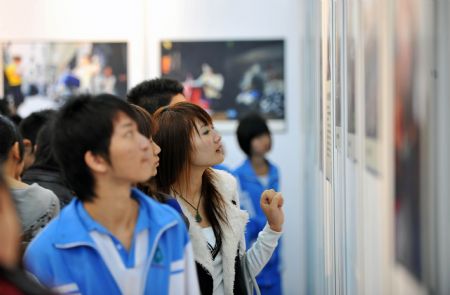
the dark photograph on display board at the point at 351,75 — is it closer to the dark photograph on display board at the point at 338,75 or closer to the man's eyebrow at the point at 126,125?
the dark photograph on display board at the point at 338,75

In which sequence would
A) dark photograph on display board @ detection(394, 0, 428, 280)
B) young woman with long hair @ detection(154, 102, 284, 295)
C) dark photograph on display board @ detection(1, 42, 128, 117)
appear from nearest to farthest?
dark photograph on display board @ detection(394, 0, 428, 280) → young woman with long hair @ detection(154, 102, 284, 295) → dark photograph on display board @ detection(1, 42, 128, 117)

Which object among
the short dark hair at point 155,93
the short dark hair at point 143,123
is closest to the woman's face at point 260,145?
the short dark hair at point 155,93

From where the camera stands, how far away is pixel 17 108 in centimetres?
693

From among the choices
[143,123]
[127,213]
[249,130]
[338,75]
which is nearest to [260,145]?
[249,130]

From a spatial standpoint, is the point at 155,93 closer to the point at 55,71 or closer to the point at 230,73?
the point at 230,73

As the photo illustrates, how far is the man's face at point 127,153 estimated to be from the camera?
6.72 ft

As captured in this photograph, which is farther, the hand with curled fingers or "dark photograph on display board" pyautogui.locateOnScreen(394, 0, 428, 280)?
the hand with curled fingers

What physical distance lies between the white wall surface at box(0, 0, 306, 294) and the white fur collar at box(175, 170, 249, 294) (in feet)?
12.5

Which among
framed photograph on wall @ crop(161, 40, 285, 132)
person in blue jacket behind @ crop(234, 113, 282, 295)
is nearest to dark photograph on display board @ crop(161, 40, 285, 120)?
framed photograph on wall @ crop(161, 40, 285, 132)

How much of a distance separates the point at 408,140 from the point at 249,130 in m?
4.40

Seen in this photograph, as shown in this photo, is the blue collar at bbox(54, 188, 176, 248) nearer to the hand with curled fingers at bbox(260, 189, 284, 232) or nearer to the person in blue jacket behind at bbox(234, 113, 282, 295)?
the hand with curled fingers at bbox(260, 189, 284, 232)

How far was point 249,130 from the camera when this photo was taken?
19.3 ft

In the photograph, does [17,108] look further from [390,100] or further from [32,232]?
[390,100]

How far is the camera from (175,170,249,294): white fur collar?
2.59 m
